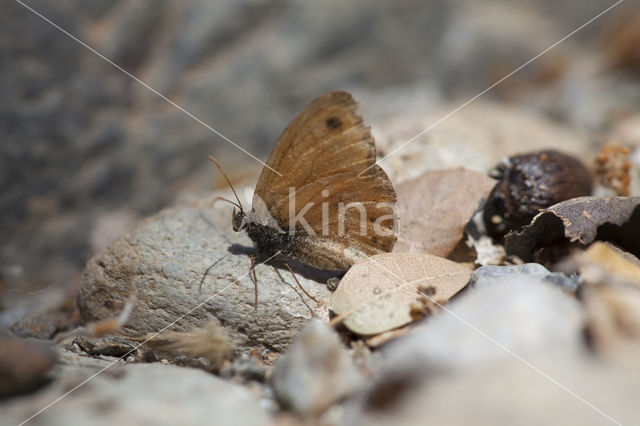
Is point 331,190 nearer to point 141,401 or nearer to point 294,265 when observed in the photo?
point 294,265

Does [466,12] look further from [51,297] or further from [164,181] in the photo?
[51,297]

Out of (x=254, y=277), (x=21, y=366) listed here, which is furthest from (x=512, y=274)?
(x=21, y=366)

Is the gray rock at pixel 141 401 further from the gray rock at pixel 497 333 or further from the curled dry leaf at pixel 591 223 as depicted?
the curled dry leaf at pixel 591 223

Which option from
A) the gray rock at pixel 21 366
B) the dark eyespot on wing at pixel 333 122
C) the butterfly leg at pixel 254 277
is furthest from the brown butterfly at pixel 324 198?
the gray rock at pixel 21 366

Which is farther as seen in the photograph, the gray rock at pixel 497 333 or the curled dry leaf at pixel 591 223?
the curled dry leaf at pixel 591 223

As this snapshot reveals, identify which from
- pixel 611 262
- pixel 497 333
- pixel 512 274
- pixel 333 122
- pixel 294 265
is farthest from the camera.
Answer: pixel 294 265
